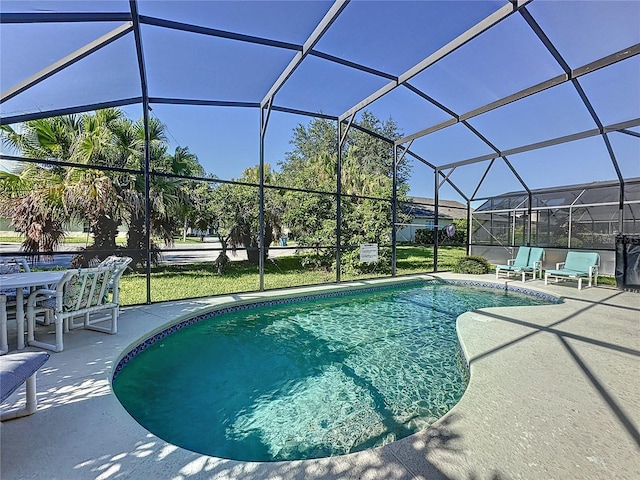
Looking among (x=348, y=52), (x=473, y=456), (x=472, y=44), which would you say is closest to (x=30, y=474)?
(x=473, y=456)

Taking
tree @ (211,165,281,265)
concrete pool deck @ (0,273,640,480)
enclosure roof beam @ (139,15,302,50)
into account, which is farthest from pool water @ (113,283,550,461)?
tree @ (211,165,281,265)

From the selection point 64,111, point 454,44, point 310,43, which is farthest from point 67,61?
point 454,44

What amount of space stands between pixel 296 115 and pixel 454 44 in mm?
4217

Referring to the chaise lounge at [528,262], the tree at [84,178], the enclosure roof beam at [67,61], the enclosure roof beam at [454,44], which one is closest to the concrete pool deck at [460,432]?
the enclosure roof beam at [67,61]

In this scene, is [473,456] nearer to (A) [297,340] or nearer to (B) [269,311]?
(A) [297,340]

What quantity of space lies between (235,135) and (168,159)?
241cm

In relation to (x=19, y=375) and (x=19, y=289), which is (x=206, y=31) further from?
(x=19, y=375)

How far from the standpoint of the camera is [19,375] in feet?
6.06

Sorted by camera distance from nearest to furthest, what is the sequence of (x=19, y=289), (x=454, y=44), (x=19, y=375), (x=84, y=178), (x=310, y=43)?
(x=19, y=375)
(x=19, y=289)
(x=310, y=43)
(x=454, y=44)
(x=84, y=178)

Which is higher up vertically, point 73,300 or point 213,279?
point 73,300

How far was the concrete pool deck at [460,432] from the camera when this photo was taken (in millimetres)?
1715

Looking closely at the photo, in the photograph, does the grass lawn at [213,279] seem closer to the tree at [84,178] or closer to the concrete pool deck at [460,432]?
the tree at [84,178]

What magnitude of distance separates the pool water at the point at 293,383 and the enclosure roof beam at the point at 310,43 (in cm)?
424

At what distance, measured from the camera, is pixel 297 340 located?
4.71 metres
